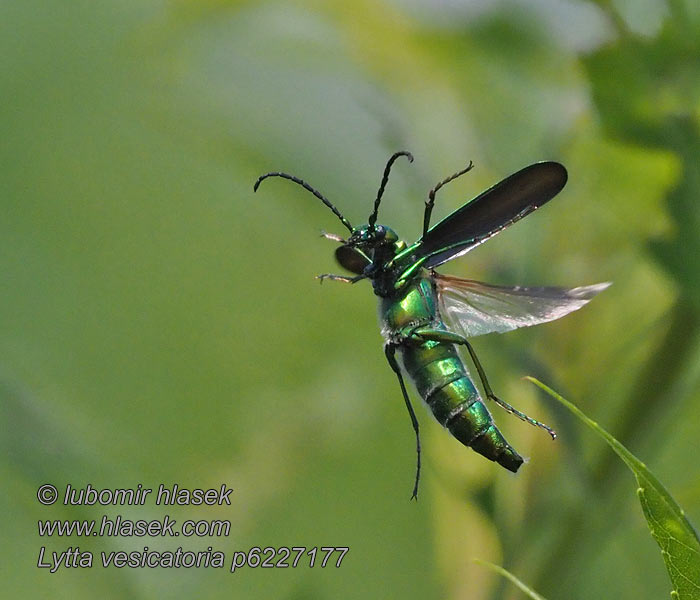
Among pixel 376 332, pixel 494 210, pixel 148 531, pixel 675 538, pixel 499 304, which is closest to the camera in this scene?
pixel 675 538

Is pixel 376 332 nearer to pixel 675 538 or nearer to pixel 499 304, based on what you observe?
pixel 499 304

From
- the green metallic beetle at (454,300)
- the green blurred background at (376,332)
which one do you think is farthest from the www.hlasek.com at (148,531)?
the green metallic beetle at (454,300)

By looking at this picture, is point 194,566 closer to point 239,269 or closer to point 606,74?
point 606,74

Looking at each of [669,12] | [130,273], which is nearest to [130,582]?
[669,12]

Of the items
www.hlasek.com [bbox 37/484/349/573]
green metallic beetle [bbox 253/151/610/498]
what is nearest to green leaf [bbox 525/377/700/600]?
green metallic beetle [bbox 253/151/610/498]

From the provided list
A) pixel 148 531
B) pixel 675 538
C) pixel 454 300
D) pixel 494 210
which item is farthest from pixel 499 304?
pixel 148 531

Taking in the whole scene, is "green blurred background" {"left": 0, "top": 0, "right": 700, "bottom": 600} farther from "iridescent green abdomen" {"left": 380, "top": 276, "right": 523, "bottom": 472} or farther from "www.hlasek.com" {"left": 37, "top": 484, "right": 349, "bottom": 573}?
"iridescent green abdomen" {"left": 380, "top": 276, "right": 523, "bottom": 472}
